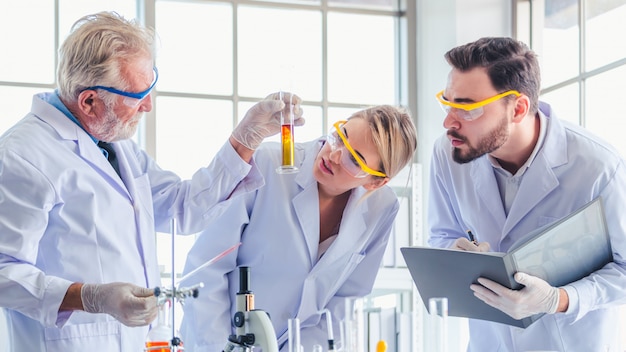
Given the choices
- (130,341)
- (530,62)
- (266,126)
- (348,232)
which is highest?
(530,62)

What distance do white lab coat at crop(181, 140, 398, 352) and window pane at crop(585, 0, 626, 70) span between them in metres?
1.66

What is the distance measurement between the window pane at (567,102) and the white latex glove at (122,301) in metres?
2.62

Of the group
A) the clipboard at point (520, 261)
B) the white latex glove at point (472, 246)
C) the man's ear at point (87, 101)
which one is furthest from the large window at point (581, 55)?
the man's ear at point (87, 101)

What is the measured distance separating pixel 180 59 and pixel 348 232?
6.66 feet

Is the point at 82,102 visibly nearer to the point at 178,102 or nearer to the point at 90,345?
the point at 90,345

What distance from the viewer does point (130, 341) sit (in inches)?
→ 85.9

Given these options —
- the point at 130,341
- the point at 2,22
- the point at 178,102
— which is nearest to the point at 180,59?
the point at 178,102

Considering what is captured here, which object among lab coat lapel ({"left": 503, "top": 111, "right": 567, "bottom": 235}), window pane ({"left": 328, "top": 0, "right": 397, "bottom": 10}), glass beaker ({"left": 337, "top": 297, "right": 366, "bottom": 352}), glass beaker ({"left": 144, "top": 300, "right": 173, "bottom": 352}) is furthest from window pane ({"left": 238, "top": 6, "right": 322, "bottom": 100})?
glass beaker ({"left": 144, "top": 300, "right": 173, "bottom": 352})

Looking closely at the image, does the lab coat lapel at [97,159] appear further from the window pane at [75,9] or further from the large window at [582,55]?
the large window at [582,55]

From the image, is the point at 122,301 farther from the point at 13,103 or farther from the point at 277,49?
the point at 277,49

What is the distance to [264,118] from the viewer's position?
2434 mm

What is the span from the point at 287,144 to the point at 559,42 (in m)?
2.32

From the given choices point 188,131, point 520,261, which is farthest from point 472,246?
point 188,131

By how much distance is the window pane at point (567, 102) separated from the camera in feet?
13.4
